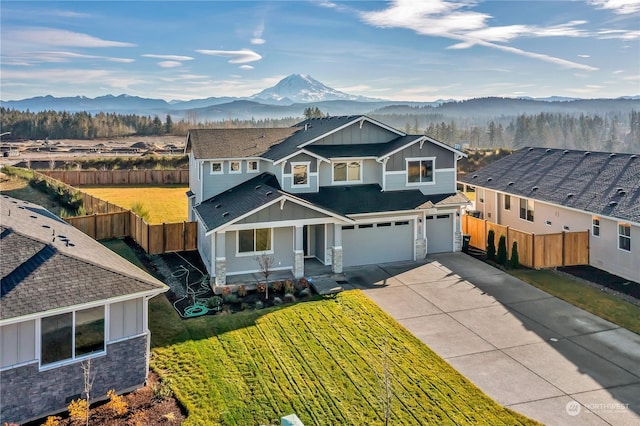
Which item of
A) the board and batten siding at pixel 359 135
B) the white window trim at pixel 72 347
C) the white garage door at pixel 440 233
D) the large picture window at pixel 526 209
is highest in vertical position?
the board and batten siding at pixel 359 135

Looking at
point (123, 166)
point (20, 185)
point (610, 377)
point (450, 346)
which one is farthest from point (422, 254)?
point (123, 166)

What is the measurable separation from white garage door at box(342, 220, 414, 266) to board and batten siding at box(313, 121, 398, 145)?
16.8 feet

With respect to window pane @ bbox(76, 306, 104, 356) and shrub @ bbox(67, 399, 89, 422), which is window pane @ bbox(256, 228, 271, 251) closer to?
window pane @ bbox(76, 306, 104, 356)

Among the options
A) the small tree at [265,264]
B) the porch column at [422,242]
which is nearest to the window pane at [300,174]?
the small tree at [265,264]

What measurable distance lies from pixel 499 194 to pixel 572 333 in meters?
13.1

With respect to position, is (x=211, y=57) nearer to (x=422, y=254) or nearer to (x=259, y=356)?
(x=422, y=254)

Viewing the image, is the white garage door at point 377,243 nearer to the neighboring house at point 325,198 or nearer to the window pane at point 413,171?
the neighboring house at point 325,198

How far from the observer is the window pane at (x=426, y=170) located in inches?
904

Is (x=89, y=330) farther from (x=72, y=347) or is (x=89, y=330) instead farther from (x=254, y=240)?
(x=254, y=240)

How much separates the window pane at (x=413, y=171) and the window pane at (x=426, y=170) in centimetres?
23

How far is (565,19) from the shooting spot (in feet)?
104

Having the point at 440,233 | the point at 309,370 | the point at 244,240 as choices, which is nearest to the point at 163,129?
the point at 440,233

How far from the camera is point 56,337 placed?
9508mm

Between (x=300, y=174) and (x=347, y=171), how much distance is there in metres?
2.60
